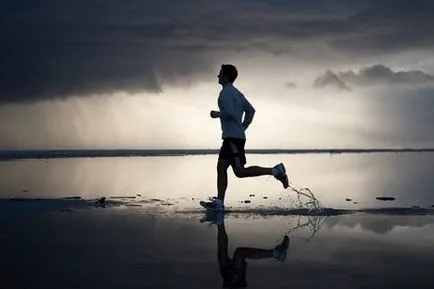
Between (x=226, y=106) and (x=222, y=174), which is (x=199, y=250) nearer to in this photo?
(x=222, y=174)

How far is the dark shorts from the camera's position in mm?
10227

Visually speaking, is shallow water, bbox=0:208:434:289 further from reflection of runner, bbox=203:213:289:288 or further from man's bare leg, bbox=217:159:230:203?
man's bare leg, bbox=217:159:230:203

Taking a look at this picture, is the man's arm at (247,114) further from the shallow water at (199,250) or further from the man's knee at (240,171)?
the shallow water at (199,250)

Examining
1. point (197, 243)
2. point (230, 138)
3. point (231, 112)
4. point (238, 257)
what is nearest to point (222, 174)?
point (230, 138)

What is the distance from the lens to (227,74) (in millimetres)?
10453

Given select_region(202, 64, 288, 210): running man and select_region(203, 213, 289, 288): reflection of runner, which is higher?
select_region(202, 64, 288, 210): running man

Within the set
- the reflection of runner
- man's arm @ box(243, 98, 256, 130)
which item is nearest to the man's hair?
man's arm @ box(243, 98, 256, 130)

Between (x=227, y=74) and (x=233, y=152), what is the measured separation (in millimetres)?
1330

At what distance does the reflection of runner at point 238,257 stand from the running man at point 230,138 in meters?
2.53

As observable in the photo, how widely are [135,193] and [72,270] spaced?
378 inches

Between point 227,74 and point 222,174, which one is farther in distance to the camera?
point 227,74

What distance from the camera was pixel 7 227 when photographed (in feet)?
Result: 27.7

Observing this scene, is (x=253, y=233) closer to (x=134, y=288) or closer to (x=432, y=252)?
(x=432, y=252)

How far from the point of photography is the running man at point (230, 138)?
33.5ft
